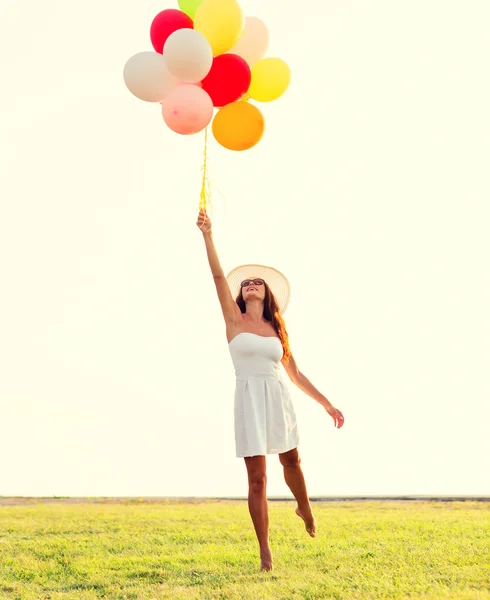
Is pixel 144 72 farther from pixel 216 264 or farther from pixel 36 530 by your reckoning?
pixel 36 530

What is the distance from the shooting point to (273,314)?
275 inches

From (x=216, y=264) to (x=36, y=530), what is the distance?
18.2 ft

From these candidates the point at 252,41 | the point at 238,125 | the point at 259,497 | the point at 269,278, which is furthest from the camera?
the point at 252,41

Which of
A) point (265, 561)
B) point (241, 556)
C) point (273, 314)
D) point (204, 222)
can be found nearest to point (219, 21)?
point (204, 222)

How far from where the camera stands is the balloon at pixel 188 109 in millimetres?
6703

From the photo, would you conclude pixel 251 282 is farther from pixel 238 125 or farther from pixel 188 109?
pixel 188 109

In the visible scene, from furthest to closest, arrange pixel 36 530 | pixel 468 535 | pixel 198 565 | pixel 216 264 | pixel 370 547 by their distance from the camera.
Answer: pixel 36 530 < pixel 468 535 < pixel 370 547 < pixel 198 565 < pixel 216 264

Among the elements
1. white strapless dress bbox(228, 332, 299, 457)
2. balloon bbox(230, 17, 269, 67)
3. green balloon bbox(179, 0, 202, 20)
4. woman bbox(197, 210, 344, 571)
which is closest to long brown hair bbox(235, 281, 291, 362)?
woman bbox(197, 210, 344, 571)

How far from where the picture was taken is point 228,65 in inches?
275

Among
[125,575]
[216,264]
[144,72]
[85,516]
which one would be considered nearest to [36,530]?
[85,516]

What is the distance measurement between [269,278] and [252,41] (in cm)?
239

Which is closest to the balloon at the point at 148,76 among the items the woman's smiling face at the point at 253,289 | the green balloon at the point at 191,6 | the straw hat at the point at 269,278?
the green balloon at the point at 191,6

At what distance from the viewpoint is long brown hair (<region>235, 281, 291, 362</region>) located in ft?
22.9

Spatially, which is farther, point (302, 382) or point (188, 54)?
point (302, 382)
